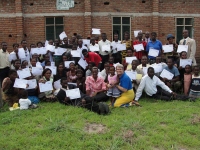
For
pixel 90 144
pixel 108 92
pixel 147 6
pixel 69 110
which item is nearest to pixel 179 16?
pixel 147 6

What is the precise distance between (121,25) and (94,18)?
1200 mm

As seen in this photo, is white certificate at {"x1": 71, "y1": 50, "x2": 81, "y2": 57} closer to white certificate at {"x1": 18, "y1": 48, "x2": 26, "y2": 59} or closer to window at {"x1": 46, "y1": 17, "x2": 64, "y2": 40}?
white certificate at {"x1": 18, "y1": 48, "x2": 26, "y2": 59}

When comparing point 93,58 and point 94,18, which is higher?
point 94,18

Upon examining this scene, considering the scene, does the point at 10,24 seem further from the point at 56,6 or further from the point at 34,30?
the point at 56,6

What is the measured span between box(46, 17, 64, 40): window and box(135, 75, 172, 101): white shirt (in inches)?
221

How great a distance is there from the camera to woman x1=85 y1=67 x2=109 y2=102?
6844 mm

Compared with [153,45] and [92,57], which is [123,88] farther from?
[153,45]

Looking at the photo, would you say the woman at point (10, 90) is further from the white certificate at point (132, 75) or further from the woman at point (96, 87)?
the white certificate at point (132, 75)

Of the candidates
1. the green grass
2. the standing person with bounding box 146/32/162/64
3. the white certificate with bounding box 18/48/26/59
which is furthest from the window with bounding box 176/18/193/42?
the white certificate with bounding box 18/48/26/59

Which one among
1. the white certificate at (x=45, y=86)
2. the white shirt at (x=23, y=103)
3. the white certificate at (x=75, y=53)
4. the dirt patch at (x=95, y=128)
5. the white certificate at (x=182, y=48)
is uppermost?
the white certificate at (x=182, y=48)

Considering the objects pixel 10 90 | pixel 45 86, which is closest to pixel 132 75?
pixel 45 86

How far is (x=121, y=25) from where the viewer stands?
1157 cm

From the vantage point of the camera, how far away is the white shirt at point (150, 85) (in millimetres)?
6863

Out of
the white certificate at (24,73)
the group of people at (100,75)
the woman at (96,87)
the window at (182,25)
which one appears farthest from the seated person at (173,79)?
the window at (182,25)
